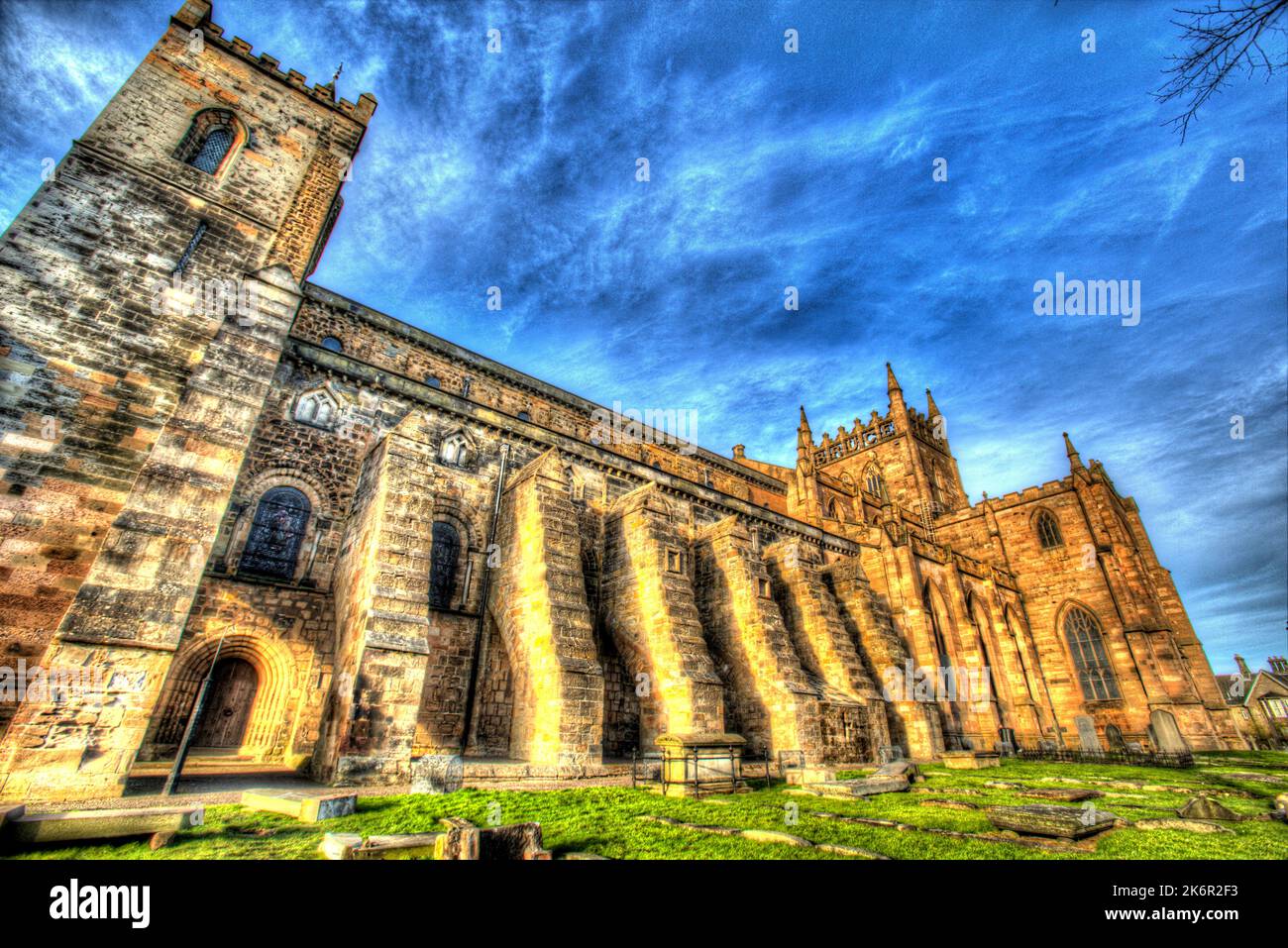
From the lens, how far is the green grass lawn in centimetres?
460

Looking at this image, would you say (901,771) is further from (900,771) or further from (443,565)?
(443,565)

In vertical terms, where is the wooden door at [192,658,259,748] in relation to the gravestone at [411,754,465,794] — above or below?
above

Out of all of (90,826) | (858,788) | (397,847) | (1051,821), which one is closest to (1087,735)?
(858,788)

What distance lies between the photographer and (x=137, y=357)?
1074cm

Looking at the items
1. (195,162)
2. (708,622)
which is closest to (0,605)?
(195,162)

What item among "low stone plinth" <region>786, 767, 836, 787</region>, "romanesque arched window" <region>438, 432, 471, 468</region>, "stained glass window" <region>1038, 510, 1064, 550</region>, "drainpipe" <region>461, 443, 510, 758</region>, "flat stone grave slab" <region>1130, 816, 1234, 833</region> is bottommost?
"flat stone grave slab" <region>1130, 816, 1234, 833</region>

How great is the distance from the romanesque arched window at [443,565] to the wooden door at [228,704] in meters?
3.67

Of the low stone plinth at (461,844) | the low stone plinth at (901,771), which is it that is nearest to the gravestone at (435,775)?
the low stone plinth at (461,844)

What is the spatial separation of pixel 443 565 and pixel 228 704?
4831mm

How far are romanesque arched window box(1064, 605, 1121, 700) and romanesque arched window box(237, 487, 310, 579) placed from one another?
36.4m

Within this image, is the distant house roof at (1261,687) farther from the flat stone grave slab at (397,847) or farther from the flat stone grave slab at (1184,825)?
the flat stone grave slab at (397,847)

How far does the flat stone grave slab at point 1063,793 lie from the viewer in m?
8.39

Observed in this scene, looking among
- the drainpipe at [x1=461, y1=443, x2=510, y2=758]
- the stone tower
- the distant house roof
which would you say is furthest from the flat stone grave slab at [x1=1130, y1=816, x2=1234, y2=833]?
the distant house roof

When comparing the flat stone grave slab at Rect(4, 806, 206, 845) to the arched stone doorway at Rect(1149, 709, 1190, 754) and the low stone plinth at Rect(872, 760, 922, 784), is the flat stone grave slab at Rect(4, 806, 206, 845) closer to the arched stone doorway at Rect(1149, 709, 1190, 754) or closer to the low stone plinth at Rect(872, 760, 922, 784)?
the low stone plinth at Rect(872, 760, 922, 784)
